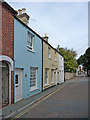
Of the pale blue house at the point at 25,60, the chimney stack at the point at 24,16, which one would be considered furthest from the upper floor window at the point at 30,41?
the chimney stack at the point at 24,16

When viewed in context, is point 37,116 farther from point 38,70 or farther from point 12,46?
point 38,70

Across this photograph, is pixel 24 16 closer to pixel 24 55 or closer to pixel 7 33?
pixel 24 55

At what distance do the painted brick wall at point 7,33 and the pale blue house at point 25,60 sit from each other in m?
0.45

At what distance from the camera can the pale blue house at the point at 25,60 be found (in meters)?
8.17

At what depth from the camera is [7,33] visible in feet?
23.6

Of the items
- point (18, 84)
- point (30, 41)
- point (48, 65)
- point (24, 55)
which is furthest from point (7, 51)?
point (48, 65)

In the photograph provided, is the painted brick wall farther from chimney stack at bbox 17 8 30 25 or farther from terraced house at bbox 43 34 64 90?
terraced house at bbox 43 34 64 90

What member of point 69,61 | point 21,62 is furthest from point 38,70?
point 69,61

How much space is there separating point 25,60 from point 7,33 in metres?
2.65

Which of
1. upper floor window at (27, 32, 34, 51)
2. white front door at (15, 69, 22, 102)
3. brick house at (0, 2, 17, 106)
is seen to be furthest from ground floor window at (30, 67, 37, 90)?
brick house at (0, 2, 17, 106)

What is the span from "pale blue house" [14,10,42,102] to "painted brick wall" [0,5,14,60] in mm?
451

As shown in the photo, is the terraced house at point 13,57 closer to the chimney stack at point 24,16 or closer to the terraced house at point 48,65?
the chimney stack at point 24,16

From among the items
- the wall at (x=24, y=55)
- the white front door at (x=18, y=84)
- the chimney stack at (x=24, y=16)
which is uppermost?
the chimney stack at (x=24, y=16)

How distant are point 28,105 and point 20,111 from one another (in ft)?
3.40
